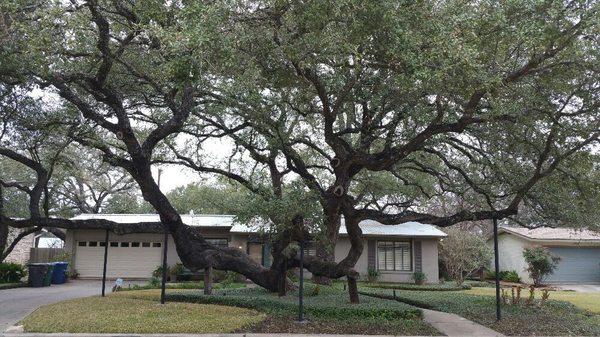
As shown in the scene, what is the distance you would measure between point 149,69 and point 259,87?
2.92 m

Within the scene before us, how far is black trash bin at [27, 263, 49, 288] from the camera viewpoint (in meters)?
21.5

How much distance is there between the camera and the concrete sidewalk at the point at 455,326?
10.6 meters

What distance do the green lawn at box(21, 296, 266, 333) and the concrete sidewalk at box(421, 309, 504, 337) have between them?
3921 millimetres

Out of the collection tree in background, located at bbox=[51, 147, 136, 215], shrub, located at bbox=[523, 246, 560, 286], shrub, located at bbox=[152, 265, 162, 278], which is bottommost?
shrub, located at bbox=[152, 265, 162, 278]

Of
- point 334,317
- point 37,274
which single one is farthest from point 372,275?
point 37,274

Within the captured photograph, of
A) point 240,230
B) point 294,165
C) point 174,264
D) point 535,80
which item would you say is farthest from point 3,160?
point 535,80

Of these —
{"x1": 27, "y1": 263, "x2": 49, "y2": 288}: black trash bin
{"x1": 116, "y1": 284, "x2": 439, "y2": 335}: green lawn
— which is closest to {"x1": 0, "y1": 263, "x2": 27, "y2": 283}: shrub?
{"x1": 27, "y1": 263, "x2": 49, "y2": 288}: black trash bin

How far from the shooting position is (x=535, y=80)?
1174 cm

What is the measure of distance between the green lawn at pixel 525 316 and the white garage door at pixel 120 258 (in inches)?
628

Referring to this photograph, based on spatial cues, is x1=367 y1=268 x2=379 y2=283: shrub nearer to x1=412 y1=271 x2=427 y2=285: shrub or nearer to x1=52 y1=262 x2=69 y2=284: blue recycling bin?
x1=412 y1=271 x2=427 y2=285: shrub

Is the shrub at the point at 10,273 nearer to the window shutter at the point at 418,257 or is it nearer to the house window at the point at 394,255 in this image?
the house window at the point at 394,255

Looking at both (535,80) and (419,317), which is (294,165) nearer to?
(419,317)

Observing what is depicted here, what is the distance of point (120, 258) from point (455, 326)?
2118 cm

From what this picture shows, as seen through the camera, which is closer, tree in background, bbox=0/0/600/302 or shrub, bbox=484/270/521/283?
tree in background, bbox=0/0/600/302
